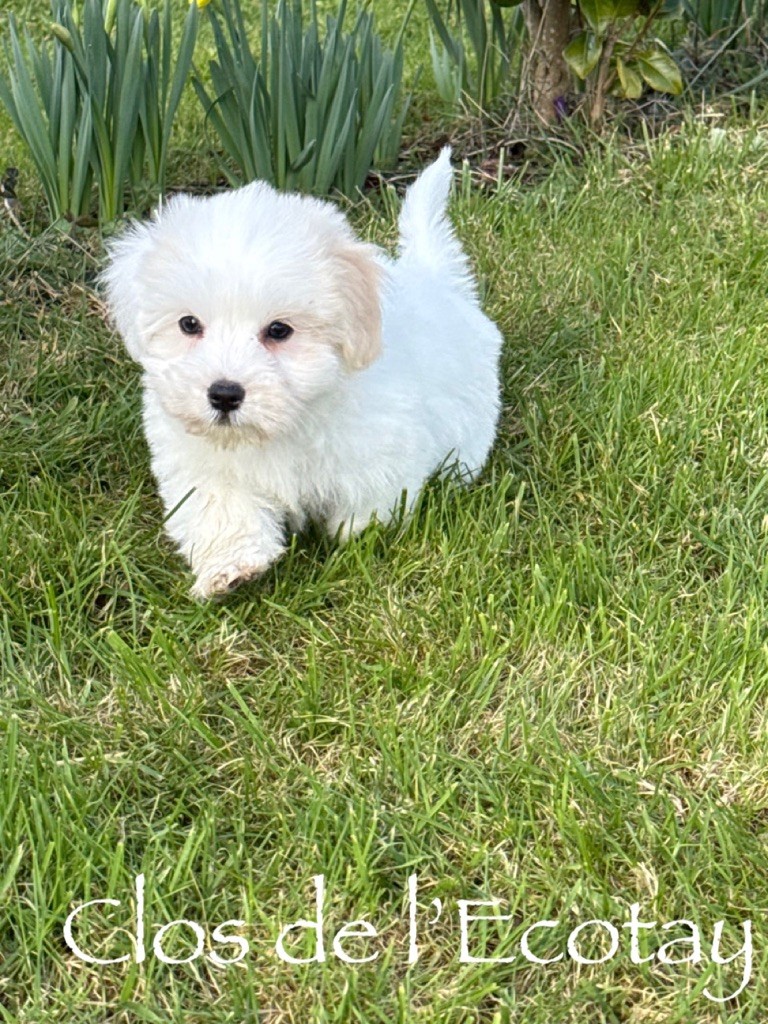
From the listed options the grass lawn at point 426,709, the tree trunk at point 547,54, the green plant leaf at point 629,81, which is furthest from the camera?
the tree trunk at point 547,54

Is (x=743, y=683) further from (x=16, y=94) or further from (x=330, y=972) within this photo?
(x=16, y=94)

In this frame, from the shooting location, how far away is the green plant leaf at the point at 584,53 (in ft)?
14.5

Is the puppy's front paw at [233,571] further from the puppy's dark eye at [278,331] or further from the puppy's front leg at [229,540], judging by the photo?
the puppy's dark eye at [278,331]

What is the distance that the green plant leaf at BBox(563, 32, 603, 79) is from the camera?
441 cm

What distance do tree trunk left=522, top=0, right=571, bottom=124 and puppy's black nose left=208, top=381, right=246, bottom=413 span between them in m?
2.77

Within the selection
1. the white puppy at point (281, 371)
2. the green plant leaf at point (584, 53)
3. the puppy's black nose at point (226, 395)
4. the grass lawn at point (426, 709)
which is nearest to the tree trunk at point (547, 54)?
the green plant leaf at point (584, 53)

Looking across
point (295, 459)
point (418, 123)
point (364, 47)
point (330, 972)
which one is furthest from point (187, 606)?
point (418, 123)

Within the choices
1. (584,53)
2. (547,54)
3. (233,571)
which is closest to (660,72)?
(584,53)

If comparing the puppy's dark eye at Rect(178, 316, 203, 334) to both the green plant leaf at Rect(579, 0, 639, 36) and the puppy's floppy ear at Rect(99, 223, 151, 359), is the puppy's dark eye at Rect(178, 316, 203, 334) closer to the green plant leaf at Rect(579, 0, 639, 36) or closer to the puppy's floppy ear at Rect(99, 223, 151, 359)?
the puppy's floppy ear at Rect(99, 223, 151, 359)

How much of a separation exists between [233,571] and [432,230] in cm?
109

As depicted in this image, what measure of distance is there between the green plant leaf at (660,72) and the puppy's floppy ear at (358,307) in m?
2.24

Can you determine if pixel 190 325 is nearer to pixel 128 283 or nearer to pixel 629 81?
pixel 128 283

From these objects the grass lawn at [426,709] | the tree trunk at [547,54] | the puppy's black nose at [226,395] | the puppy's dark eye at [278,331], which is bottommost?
the grass lawn at [426,709]

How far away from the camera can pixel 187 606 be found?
2881mm
